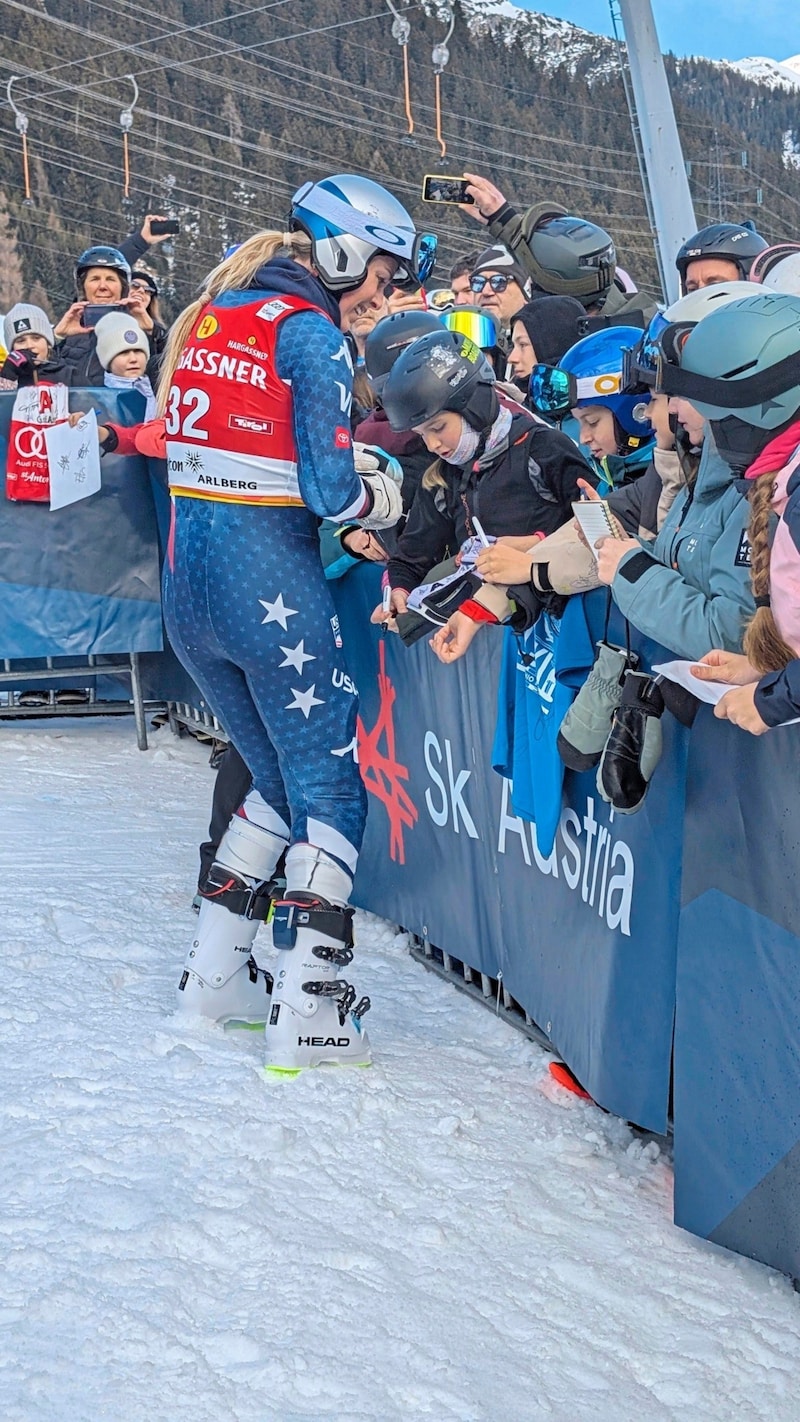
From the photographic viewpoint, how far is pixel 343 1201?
10.2 feet

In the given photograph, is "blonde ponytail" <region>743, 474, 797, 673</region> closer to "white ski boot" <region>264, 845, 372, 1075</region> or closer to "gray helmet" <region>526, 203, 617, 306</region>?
"white ski boot" <region>264, 845, 372, 1075</region>

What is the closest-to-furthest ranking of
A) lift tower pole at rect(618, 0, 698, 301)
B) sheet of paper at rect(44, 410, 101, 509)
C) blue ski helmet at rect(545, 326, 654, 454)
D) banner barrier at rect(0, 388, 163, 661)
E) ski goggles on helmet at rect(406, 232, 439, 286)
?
ski goggles on helmet at rect(406, 232, 439, 286) < blue ski helmet at rect(545, 326, 654, 454) < sheet of paper at rect(44, 410, 101, 509) < banner barrier at rect(0, 388, 163, 661) < lift tower pole at rect(618, 0, 698, 301)

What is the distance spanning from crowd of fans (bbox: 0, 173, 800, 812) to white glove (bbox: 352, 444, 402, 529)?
127 millimetres

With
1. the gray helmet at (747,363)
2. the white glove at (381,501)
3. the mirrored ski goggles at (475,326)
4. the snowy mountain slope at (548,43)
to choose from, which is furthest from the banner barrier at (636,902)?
the snowy mountain slope at (548,43)

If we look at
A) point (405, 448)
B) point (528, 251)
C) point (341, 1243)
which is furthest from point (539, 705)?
point (528, 251)

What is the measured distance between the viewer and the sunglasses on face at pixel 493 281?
6.11 meters

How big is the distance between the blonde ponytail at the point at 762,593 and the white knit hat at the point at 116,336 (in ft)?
20.0

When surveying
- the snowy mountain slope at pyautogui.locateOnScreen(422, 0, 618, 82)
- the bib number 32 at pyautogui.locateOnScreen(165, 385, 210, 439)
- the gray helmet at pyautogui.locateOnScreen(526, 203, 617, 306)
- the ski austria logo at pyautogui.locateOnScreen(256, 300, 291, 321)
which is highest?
the snowy mountain slope at pyautogui.locateOnScreen(422, 0, 618, 82)

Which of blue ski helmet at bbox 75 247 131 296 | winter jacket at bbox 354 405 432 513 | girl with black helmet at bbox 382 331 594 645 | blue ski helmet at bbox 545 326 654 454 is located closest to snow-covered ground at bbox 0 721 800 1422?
girl with black helmet at bbox 382 331 594 645

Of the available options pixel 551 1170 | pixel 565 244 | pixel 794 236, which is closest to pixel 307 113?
pixel 794 236

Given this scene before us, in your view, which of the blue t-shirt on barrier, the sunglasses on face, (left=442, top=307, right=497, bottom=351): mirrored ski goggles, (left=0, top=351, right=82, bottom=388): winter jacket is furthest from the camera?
(left=0, top=351, right=82, bottom=388): winter jacket

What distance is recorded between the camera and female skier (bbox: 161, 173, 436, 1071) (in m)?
3.70

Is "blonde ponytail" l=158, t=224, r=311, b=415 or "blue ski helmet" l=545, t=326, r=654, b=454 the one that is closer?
"blonde ponytail" l=158, t=224, r=311, b=415

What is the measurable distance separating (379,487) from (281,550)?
33 centimetres
